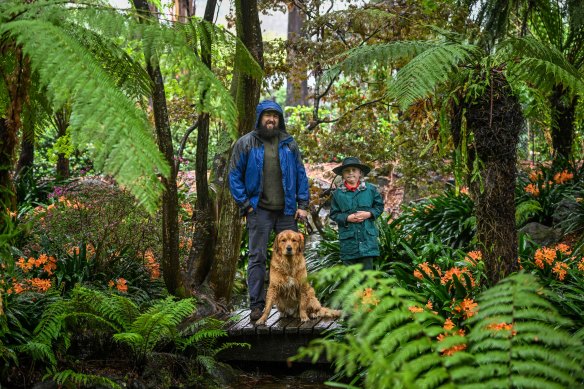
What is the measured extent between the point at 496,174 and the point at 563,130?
220 inches

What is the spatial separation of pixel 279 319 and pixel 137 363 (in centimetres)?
161

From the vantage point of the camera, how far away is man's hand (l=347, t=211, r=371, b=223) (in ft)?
22.7

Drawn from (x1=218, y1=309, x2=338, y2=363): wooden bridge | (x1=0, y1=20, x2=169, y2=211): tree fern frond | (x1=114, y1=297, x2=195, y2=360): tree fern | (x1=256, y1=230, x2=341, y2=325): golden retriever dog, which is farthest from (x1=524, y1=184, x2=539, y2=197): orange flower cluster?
(x1=0, y1=20, x2=169, y2=211): tree fern frond

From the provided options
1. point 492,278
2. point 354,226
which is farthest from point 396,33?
point 492,278

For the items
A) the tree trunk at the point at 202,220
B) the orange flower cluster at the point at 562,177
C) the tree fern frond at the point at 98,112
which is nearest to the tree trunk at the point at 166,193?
the tree trunk at the point at 202,220

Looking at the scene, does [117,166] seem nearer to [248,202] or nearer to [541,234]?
[248,202]

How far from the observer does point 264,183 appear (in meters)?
6.91

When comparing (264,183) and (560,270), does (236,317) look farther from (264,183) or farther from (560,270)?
(560,270)

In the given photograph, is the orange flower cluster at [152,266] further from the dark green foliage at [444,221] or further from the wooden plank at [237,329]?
the dark green foliage at [444,221]

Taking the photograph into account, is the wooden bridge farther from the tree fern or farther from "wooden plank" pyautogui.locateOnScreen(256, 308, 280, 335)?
the tree fern

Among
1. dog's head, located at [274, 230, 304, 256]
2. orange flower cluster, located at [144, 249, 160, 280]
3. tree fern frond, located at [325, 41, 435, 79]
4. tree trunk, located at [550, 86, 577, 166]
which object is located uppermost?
tree fern frond, located at [325, 41, 435, 79]

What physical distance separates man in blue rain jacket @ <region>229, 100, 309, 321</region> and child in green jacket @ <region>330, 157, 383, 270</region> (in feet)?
1.31

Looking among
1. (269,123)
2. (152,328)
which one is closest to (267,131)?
(269,123)

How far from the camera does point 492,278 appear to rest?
5234 mm
